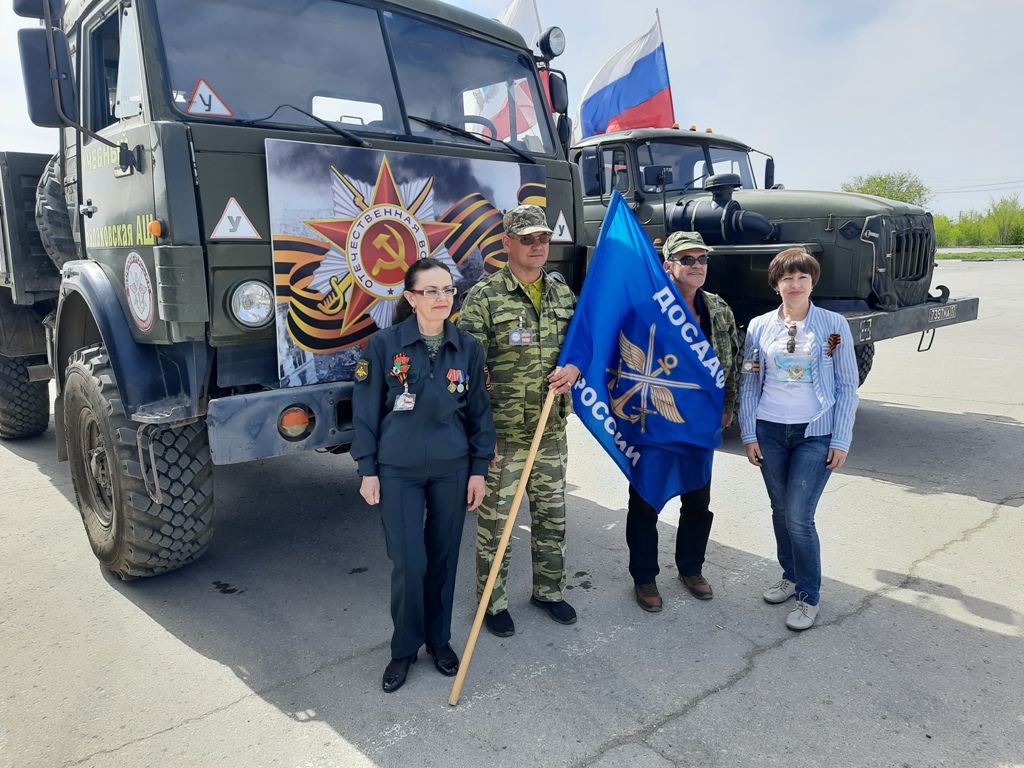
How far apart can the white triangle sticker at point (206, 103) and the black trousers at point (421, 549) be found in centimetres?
166

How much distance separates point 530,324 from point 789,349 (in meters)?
1.09

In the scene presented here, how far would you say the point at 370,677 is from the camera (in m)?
2.85

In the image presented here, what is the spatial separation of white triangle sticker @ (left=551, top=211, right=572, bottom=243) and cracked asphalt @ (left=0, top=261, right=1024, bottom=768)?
1.66 m

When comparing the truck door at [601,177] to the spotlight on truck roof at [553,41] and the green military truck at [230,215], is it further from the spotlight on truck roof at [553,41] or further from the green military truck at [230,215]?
the green military truck at [230,215]

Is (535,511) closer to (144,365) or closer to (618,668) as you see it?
(618,668)

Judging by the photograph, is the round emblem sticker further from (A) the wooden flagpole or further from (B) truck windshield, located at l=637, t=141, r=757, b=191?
(B) truck windshield, located at l=637, t=141, r=757, b=191

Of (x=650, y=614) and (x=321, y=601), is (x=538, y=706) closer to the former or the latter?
(x=650, y=614)

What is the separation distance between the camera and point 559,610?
3.28 meters

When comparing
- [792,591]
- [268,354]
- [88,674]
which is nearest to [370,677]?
[88,674]

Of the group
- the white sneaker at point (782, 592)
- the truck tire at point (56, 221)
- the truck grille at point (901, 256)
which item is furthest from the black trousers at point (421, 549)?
the truck grille at point (901, 256)

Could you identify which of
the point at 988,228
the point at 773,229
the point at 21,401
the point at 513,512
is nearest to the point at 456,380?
the point at 513,512

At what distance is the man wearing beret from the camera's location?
130 inches

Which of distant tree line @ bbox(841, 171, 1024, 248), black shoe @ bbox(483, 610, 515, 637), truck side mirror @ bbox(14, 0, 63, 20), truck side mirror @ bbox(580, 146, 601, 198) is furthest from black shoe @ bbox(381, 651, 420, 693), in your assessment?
distant tree line @ bbox(841, 171, 1024, 248)

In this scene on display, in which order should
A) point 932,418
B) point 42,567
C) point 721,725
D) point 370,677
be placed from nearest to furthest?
point 721,725 → point 370,677 → point 42,567 → point 932,418
